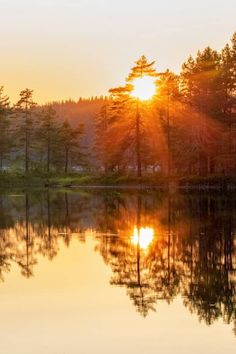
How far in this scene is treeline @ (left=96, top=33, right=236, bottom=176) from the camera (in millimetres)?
64125

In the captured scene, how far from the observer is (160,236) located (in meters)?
24.9

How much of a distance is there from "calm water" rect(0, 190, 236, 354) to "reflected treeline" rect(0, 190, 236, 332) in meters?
0.04

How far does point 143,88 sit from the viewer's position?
244 feet

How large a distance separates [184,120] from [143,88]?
9.00 metres

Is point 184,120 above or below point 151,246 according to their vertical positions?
above

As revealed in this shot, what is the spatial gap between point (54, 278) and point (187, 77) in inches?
2276

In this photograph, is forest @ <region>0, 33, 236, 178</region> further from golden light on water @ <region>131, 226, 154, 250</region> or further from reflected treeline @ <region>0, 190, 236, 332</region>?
golden light on water @ <region>131, 226, 154, 250</region>

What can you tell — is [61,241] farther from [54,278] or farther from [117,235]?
[54,278]

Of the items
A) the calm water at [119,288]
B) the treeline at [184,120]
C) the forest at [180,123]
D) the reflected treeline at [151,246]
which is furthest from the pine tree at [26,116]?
the calm water at [119,288]

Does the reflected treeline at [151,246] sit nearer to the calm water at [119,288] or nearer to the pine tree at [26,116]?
the calm water at [119,288]

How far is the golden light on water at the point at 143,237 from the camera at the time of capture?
23005mm

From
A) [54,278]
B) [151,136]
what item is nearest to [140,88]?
[151,136]

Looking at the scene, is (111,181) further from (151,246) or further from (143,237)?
(151,246)

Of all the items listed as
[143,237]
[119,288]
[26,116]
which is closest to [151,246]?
[143,237]
